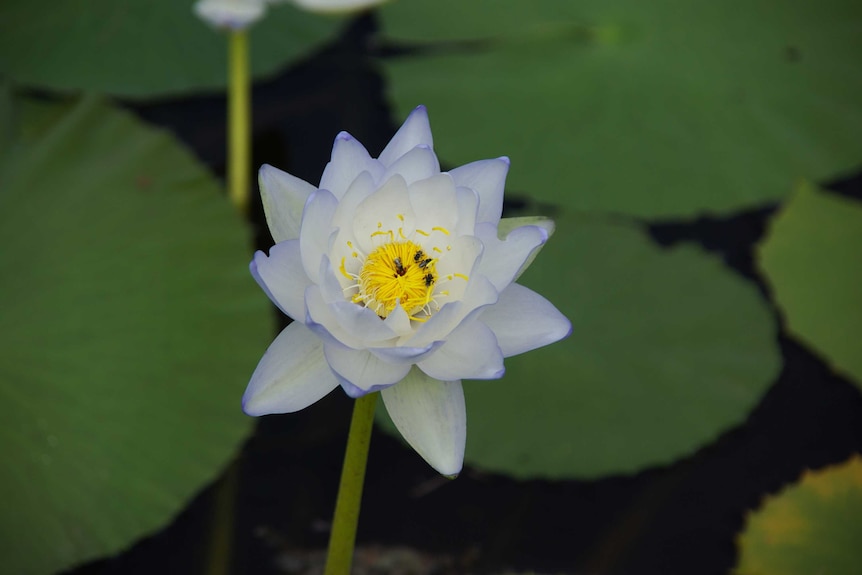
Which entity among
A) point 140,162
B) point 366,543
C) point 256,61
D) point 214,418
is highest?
point 256,61

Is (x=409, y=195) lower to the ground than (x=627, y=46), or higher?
lower

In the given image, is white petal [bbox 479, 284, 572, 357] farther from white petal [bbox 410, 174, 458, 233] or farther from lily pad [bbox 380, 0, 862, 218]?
lily pad [bbox 380, 0, 862, 218]

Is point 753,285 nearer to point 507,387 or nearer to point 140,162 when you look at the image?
point 507,387

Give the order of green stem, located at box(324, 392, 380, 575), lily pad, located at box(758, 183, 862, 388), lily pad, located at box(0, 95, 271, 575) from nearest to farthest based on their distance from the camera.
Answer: green stem, located at box(324, 392, 380, 575)
lily pad, located at box(0, 95, 271, 575)
lily pad, located at box(758, 183, 862, 388)

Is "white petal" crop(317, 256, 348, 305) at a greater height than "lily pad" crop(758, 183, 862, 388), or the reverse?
"lily pad" crop(758, 183, 862, 388)

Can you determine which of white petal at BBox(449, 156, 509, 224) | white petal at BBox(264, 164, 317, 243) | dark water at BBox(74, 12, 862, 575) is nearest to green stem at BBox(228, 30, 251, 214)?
dark water at BBox(74, 12, 862, 575)

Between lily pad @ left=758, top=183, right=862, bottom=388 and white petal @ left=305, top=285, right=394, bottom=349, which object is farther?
lily pad @ left=758, top=183, right=862, bottom=388

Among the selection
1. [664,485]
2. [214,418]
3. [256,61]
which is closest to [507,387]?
[664,485]
